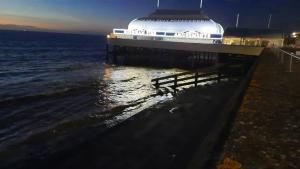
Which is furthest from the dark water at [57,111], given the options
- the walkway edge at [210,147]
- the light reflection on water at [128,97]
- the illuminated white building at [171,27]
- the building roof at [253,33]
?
the building roof at [253,33]

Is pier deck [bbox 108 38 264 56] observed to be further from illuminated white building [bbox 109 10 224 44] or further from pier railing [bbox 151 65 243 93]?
pier railing [bbox 151 65 243 93]

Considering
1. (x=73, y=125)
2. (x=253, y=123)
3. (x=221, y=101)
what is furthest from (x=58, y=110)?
(x=253, y=123)

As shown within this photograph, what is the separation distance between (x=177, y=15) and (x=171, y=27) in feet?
19.3

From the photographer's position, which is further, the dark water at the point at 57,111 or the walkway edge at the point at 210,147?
the dark water at the point at 57,111

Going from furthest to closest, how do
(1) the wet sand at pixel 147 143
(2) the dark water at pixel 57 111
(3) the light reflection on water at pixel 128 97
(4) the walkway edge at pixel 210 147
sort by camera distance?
1. (3) the light reflection on water at pixel 128 97
2. (2) the dark water at pixel 57 111
3. (1) the wet sand at pixel 147 143
4. (4) the walkway edge at pixel 210 147

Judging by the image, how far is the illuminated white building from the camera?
6222 cm

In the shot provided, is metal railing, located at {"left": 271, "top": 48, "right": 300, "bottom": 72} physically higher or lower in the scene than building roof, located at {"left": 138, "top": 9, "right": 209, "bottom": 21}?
lower

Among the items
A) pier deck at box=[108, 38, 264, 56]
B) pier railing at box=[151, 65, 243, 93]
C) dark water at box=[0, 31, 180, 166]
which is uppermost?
pier deck at box=[108, 38, 264, 56]

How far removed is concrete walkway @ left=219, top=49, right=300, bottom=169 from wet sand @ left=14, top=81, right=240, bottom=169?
932 mm

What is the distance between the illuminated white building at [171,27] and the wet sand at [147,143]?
142 feet

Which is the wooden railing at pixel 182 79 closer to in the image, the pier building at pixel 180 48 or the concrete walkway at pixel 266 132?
the concrete walkway at pixel 266 132

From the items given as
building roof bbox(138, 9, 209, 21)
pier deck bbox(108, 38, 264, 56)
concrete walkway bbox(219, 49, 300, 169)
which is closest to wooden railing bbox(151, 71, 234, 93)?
concrete walkway bbox(219, 49, 300, 169)

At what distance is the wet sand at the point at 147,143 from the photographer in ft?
34.1

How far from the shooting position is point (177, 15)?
250 feet
